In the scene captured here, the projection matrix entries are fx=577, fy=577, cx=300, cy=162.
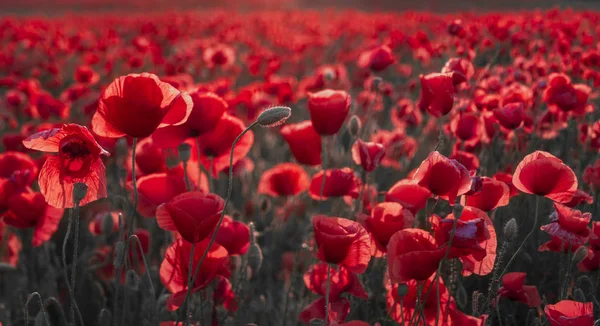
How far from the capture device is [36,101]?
143 inches

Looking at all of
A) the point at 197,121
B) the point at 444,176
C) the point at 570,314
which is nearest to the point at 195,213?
the point at 197,121

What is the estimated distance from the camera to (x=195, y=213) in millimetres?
1346

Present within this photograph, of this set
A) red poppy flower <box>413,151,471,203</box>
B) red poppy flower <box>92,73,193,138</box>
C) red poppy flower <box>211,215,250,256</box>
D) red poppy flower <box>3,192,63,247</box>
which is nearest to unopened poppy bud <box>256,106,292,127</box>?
red poppy flower <box>92,73,193,138</box>

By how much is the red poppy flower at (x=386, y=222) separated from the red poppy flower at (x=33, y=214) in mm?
1057

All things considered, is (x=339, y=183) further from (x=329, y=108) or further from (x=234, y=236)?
(x=234, y=236)

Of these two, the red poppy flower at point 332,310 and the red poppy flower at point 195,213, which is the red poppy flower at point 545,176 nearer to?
the red poppy flower at point 332,310

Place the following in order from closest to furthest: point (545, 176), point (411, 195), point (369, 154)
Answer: point (545, 176) < point (411, 195) < point (369, 154)

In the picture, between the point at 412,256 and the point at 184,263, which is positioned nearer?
the point at 412,256

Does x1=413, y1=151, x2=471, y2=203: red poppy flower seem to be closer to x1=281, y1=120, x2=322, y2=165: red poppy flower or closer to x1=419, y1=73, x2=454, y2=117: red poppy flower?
x1=419, y1=73, x2=454, y2=117: red poppy flower

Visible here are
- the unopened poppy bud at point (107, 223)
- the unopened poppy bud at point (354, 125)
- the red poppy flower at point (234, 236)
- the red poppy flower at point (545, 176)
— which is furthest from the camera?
the unopened poppy bud at point (354, 125)

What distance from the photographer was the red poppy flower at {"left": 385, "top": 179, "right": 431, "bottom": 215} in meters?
1.67

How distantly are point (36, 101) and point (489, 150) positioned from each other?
274 cm

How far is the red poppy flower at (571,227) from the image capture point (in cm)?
144

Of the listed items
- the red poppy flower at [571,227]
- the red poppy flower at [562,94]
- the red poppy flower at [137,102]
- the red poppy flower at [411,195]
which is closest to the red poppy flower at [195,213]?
the red poppy flower at [137,102]
